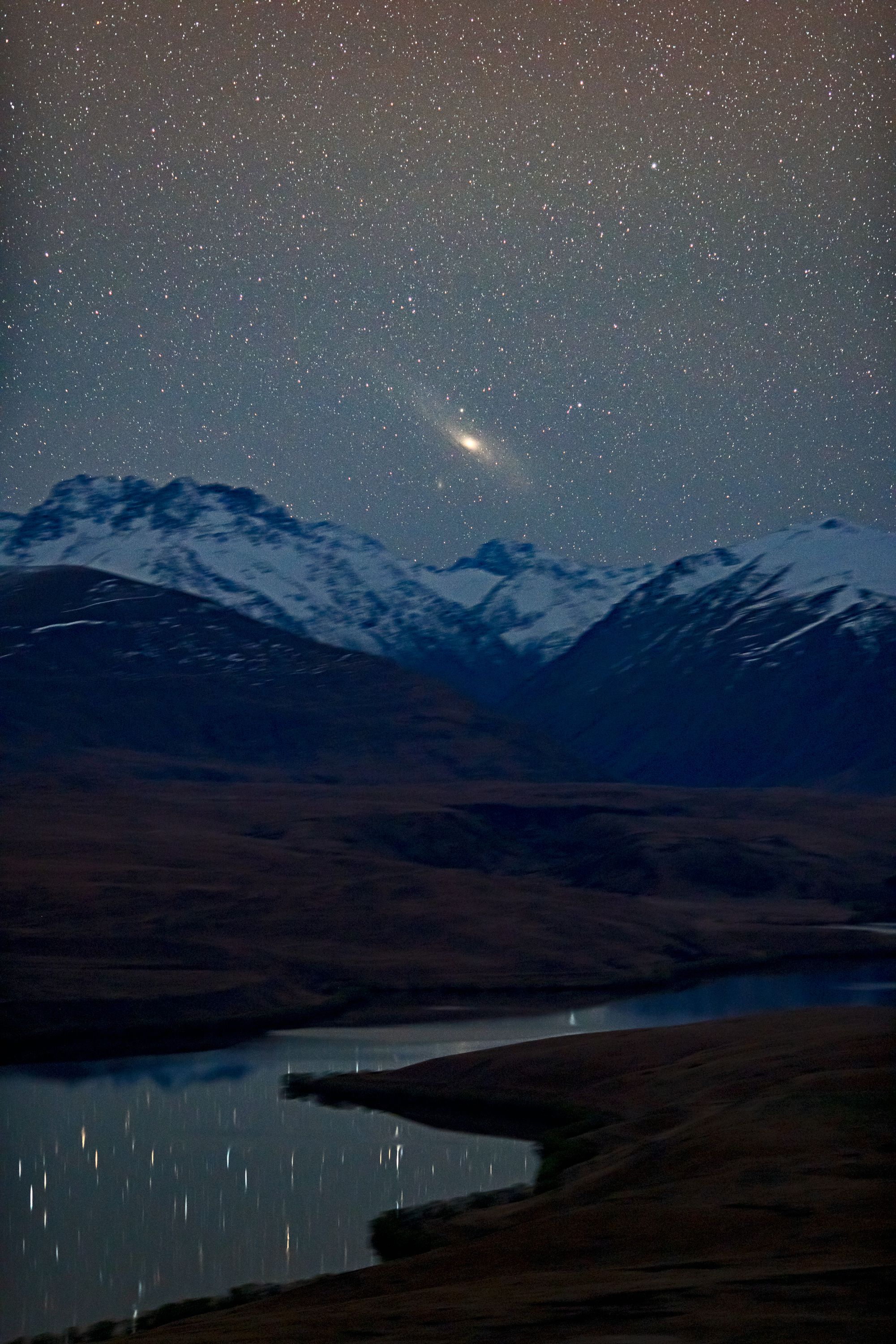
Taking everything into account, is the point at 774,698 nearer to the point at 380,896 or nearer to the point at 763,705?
the point at 763,705

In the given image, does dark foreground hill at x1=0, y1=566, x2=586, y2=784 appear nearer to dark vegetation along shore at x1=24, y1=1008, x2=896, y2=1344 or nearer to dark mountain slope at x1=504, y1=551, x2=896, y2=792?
dark mountain slope at x1=504, y1=551, x2=896, y2=792

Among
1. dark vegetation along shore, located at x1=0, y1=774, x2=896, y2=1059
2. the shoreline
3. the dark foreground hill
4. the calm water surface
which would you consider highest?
the dark foreground hill

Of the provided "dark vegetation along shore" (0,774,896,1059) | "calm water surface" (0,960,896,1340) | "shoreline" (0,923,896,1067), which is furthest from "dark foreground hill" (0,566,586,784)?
"calm water surface" (0,960,896,1340)

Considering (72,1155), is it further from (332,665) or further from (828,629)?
(828,629)

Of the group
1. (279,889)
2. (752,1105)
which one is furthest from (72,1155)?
(279,889)

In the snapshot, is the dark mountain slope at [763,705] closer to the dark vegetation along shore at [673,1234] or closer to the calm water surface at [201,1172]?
the calm water surface at [201,1172]

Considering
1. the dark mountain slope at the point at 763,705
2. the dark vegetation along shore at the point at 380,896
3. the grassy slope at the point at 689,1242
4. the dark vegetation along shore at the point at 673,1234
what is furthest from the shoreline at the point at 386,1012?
the dark mountain slope at the point at 763,705
